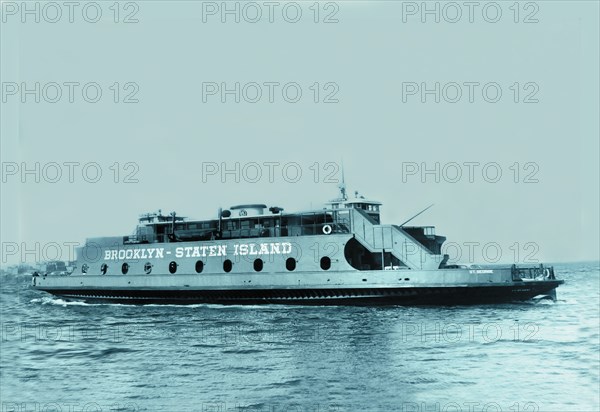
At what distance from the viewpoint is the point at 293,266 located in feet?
93.4

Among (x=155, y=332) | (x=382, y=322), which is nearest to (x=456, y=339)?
(x=382, y=322)

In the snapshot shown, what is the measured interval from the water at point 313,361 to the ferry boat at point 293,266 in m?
1.05

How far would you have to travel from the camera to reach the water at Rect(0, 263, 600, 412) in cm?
1175

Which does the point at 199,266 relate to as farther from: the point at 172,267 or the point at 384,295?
the point at 384,295

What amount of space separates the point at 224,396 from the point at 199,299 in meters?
17.9

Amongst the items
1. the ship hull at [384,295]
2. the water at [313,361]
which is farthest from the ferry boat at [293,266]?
the water at [313,361]

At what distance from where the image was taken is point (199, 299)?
1170 inches

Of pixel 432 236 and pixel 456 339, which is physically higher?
pixel 432 236

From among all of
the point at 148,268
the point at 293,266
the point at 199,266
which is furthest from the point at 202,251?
the point at 293,266

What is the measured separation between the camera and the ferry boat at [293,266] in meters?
25.9

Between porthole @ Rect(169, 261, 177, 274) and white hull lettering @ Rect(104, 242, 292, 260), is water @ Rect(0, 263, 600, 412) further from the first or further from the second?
porthole @ Rect(169, 261, 177, 274)

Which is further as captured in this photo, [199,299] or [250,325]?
[199,299]

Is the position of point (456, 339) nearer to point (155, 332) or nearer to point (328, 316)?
point (328, 316)

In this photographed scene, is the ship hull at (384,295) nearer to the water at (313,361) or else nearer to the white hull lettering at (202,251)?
the water at (313,361)
